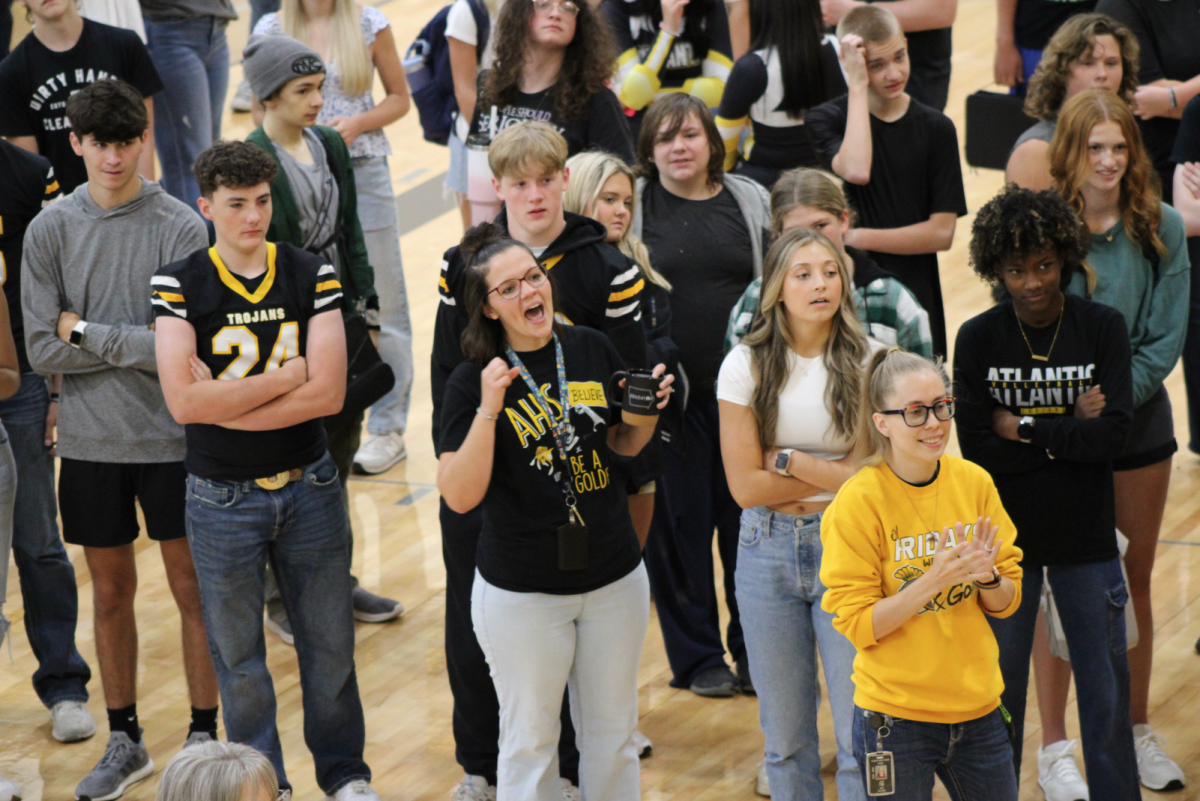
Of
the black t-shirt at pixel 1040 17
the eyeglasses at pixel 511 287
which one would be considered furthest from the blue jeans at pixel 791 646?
the black t-shirt at pixel 1040 17

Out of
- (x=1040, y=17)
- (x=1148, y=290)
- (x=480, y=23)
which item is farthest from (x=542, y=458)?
(x=1040, y=17)

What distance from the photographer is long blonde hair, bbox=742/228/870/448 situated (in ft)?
10.7

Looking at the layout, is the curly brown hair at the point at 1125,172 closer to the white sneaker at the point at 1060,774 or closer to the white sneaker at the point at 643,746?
the white sneaker at the point at 1060,774

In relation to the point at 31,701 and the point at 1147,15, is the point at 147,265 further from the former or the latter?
the point at 1147,15

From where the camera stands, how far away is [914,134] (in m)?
4.34

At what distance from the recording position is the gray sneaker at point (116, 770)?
13.0ft

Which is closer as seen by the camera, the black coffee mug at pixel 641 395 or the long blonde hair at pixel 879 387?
the long blonde hair at pixel 879 387

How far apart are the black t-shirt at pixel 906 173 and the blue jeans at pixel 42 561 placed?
8.33ft

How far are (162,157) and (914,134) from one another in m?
3.92

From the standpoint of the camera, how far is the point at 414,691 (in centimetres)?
447

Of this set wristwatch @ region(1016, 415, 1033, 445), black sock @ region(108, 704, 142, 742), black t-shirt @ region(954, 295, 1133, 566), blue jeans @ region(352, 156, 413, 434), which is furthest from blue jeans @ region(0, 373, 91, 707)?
wristwatch @ region(1016, 415, 1033, 445)

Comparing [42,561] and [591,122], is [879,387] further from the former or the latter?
[42,561]

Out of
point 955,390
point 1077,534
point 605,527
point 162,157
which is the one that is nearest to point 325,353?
point 605,527

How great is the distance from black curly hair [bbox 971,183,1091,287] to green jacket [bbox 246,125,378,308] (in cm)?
200
